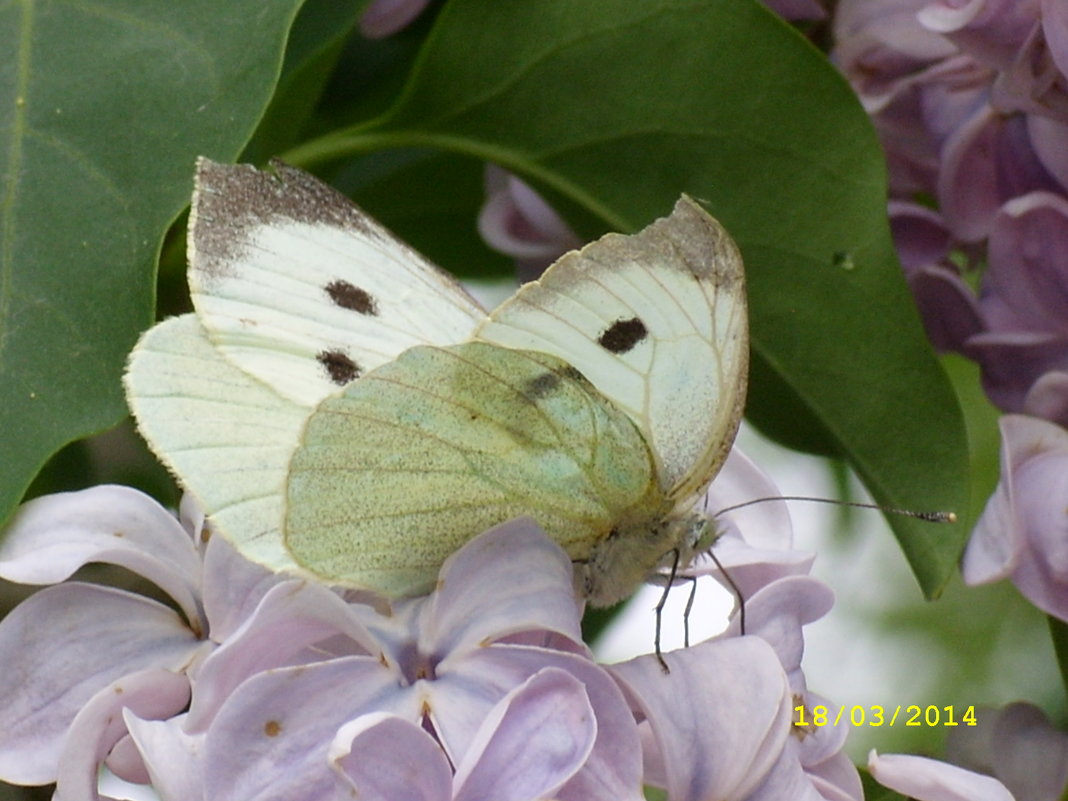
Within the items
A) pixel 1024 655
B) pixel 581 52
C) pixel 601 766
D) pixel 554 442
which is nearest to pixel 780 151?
pixel 581 52

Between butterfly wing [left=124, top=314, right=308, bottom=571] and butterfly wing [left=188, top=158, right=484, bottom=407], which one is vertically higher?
butterfly wing [left=188, top=158, right=484, bottom=407]

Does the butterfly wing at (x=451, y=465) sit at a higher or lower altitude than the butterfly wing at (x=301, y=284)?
lower

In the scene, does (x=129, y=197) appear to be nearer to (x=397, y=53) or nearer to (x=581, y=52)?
(x=581, y=52)
